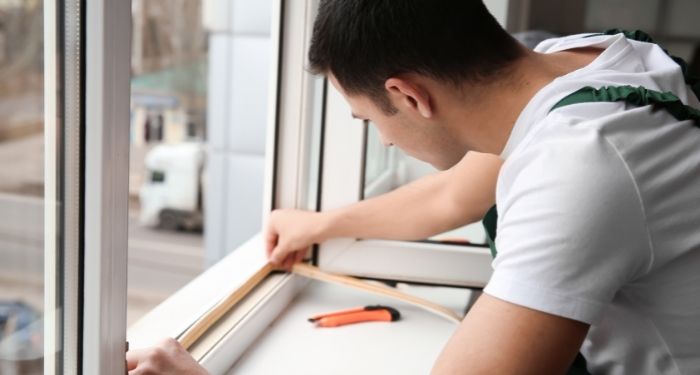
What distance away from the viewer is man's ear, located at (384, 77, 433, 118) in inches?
33.0

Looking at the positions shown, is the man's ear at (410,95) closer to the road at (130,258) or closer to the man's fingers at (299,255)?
the road at (130,258)

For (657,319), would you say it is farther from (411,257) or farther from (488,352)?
(411,257)

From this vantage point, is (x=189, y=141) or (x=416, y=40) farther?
(x=189, y=141)

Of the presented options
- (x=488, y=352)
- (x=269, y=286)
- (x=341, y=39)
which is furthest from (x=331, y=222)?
(x=488, y=352)

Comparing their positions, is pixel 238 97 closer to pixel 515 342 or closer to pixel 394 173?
pixel 394 173

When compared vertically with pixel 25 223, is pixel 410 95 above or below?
above

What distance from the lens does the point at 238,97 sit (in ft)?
8.91

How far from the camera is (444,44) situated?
82 centimetres

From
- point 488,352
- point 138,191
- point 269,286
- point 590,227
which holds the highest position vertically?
point 590,227

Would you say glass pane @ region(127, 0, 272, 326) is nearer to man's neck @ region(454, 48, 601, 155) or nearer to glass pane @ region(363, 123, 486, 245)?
glass pane @ region(363, 123, 486, 245)

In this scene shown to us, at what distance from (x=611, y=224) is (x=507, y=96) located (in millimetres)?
244

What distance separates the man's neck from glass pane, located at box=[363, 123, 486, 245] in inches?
16.0

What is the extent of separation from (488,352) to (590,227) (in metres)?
0.14

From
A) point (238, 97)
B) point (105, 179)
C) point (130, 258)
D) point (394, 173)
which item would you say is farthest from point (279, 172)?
point (130, 258)
